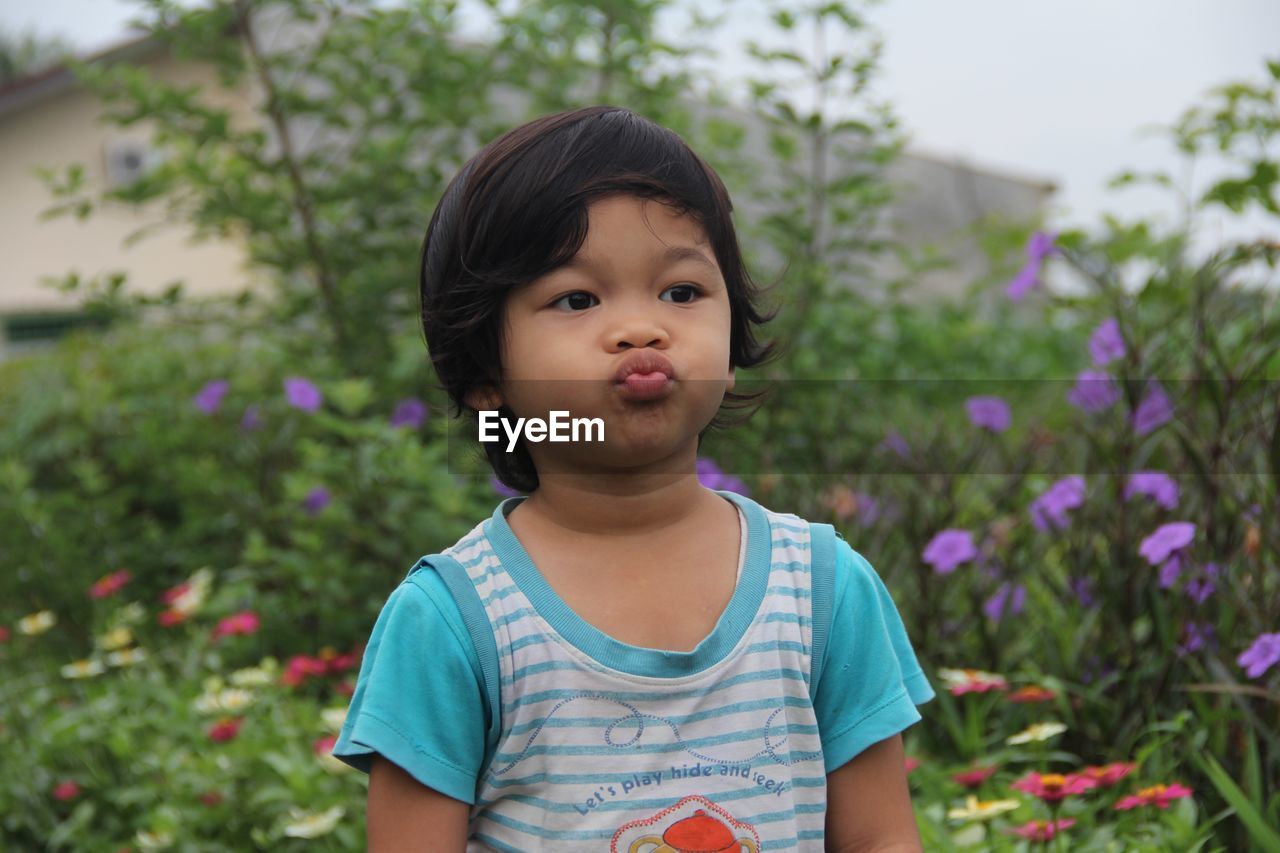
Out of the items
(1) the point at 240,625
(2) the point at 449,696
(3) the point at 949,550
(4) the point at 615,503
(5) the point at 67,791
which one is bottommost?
(5) the point at 67,791

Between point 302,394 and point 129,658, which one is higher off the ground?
point 302,394

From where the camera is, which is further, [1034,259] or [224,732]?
[1034,259]

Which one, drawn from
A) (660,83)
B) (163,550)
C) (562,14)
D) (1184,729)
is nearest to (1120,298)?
(1184,729)

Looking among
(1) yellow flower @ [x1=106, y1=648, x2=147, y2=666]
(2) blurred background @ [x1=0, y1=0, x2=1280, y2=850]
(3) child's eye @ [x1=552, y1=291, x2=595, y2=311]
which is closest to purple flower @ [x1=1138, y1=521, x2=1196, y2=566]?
(2) blurred background @ [x1=0, y1=0, x2=1280, y2=850]

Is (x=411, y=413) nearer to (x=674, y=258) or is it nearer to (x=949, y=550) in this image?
(x=949, y=550)

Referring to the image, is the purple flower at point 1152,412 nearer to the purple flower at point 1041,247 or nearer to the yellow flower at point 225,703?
the purple flower at point 1041,247

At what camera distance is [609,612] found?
1.34 m

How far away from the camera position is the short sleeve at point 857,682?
4.61 feet

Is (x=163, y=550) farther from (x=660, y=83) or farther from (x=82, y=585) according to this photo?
(x=660, y=83)

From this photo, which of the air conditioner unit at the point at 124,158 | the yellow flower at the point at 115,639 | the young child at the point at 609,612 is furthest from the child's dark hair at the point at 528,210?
the air conditioner unit at the point at 124,158

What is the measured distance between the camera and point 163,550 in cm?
442

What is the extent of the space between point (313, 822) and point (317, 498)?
1.37m

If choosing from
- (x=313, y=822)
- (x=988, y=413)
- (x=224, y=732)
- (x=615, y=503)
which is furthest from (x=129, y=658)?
(x=615, y=503)

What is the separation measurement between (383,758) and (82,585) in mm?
3296
